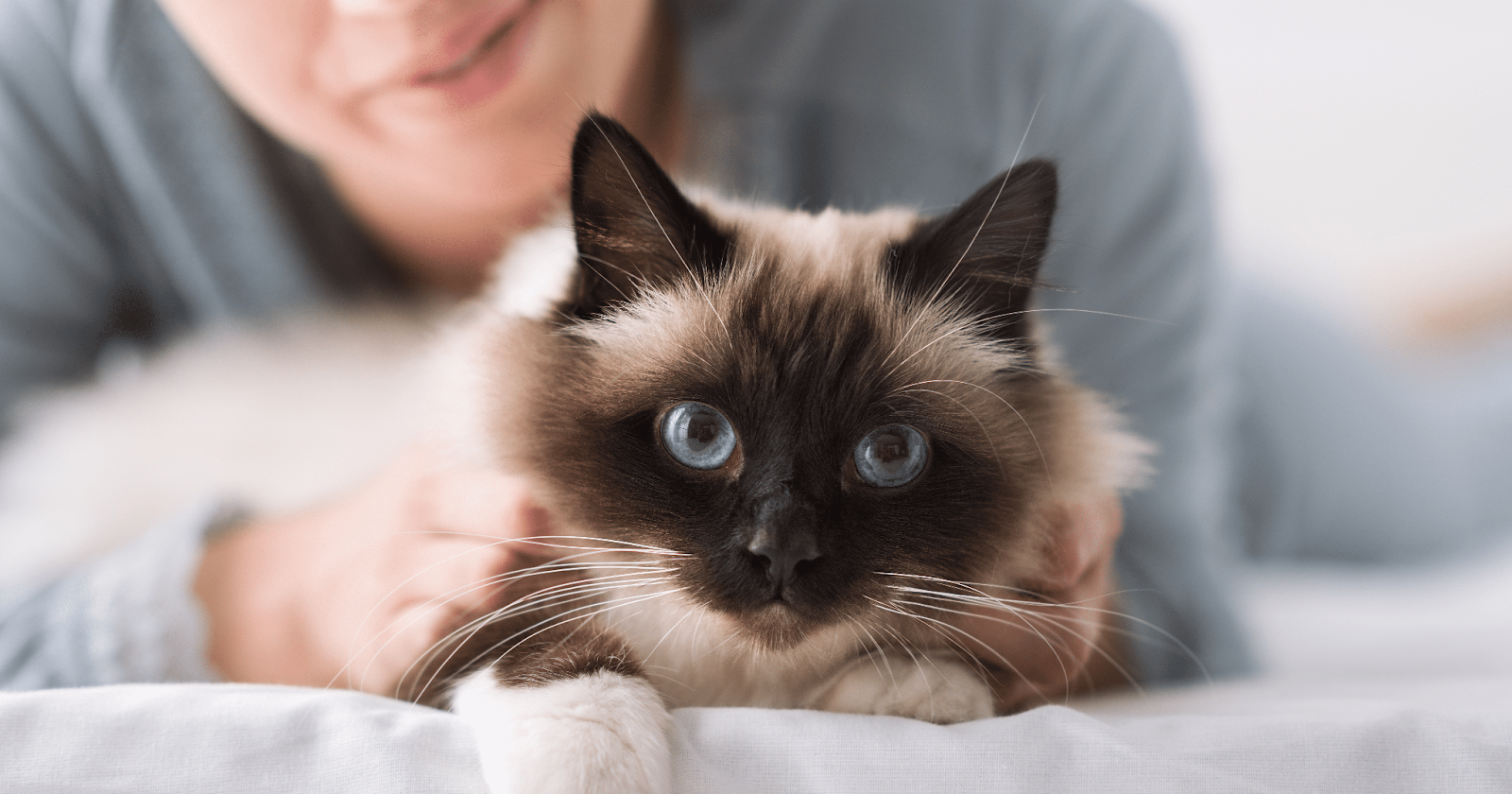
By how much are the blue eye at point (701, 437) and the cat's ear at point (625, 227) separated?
16cm

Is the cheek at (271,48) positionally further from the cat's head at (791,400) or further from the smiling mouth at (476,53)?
the cat's head at (791,400)

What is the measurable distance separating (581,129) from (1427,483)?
238cm

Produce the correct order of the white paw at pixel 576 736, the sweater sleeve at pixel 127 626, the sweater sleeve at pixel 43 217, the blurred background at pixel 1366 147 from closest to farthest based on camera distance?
the white paw at pixel 576 736, the sweater sleeve at pixel 127 626, the sweater sleeve at pixel 43 217, the blurred background at pixel 1366 147

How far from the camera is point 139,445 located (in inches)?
60.6

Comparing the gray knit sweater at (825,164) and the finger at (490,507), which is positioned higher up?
the gray knit sweater at (825,164)

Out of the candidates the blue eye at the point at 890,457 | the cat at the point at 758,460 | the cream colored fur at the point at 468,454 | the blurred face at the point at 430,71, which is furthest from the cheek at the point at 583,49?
the blue eye at the point at 890,457

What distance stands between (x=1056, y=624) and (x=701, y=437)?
467mm

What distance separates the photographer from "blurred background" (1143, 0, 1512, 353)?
195 cm

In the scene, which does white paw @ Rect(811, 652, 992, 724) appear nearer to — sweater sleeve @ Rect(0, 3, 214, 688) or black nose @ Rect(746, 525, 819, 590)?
black nose @ Rect(746, 525, 819, 590)

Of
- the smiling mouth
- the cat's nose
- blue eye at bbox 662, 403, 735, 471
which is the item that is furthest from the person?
the cat's nose

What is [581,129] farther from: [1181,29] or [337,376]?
[1181,29]

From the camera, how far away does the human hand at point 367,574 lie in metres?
0.96

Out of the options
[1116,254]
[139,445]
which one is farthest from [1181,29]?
[139,445]

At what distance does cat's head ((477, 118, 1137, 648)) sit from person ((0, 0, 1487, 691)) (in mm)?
216
